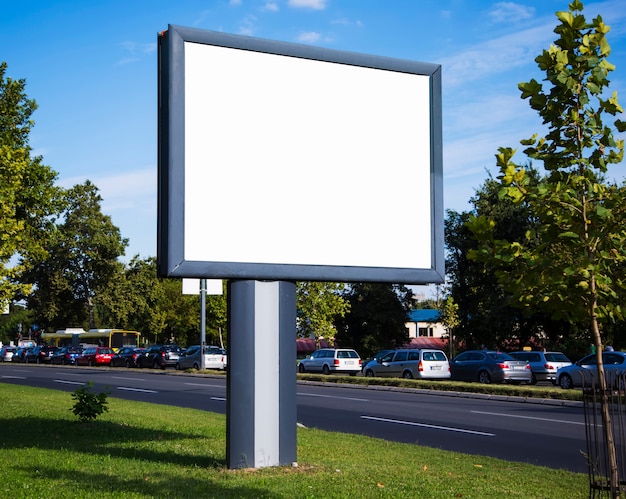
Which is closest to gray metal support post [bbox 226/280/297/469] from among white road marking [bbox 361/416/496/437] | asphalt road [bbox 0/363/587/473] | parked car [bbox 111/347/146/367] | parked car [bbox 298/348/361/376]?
asphalt road [bbox 0/363/587/473]

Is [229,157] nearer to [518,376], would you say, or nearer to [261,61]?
[261,61]

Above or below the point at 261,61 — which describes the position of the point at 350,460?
below

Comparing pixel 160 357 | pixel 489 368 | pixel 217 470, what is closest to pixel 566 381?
pixel 489 368

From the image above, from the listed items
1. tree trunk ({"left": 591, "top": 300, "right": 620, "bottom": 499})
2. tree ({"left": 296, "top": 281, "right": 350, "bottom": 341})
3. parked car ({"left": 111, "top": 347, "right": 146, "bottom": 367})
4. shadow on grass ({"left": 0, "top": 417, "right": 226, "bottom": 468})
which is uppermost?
tree ({"left": 296, "top": 281, "right": 350, "bottom": 341})

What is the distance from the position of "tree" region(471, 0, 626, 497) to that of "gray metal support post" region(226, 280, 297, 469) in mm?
3448

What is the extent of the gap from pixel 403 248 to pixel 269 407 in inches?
99.5

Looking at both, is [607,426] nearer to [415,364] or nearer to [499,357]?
[499,357]

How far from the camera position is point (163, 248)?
886 cm

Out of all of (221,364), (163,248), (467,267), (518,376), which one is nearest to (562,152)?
(163,248)

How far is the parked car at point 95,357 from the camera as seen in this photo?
61.8m

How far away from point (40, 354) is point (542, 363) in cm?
5068

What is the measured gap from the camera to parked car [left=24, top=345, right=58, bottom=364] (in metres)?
71.0

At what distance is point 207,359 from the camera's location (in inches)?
1810

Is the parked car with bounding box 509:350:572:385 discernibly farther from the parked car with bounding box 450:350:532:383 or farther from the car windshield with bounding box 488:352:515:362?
the car windshield with bounding box 488:352:515:362
